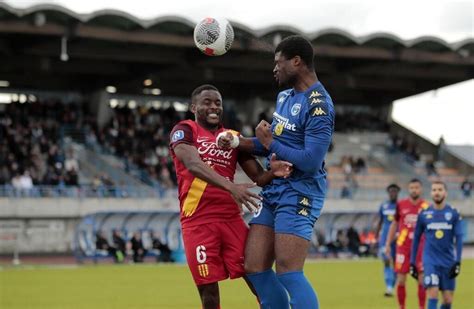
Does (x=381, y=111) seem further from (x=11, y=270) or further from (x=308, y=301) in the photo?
(x=308, y=301)

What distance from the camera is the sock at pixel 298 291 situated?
291 inches

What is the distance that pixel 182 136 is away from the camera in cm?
826

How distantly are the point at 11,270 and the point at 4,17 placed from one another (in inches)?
501

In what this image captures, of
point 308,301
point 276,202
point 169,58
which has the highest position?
point 169,58

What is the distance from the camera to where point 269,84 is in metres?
50.4

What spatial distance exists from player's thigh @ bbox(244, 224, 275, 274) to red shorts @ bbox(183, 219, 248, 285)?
354 millimetres

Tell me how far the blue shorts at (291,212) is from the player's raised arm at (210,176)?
0.17m

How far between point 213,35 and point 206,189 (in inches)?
52.8

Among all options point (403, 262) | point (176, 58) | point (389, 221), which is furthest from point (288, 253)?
point (176, 58)

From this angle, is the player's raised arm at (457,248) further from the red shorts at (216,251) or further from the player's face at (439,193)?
the red shorts at (216,251)

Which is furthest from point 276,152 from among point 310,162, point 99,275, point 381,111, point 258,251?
point 381,111

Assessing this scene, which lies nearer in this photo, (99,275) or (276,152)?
(276,152)

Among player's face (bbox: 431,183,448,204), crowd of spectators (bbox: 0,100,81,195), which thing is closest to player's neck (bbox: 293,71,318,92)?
player's face (bbox: 431,183,448,204)

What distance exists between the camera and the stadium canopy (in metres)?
38.2
